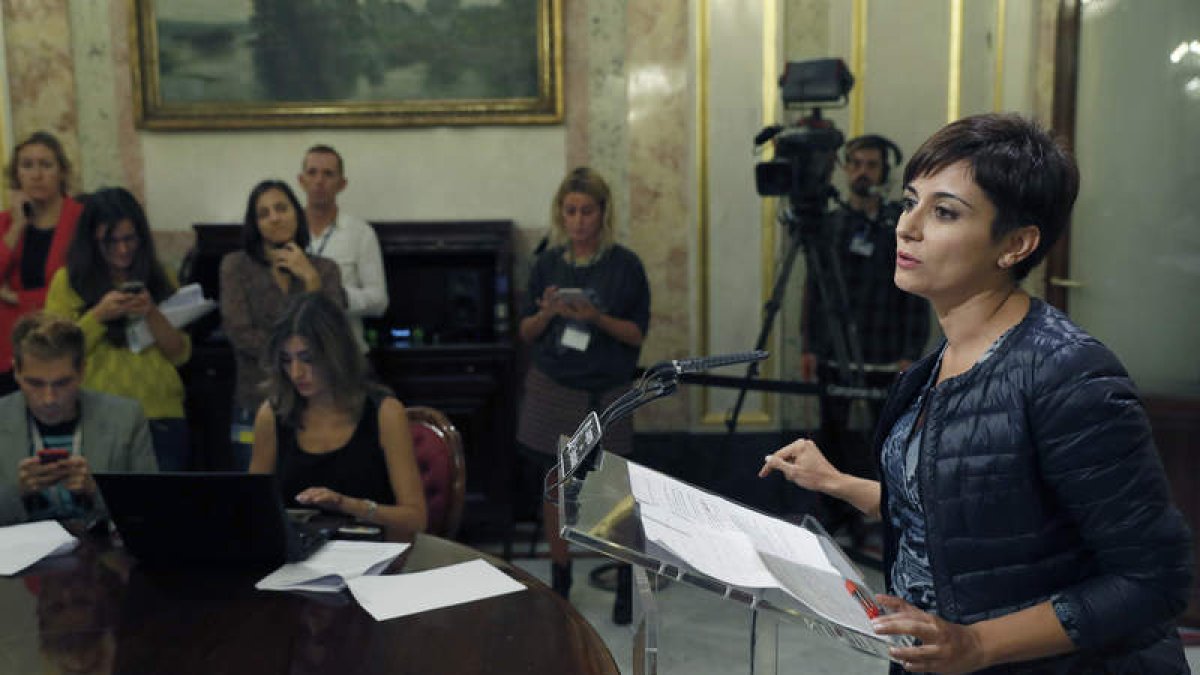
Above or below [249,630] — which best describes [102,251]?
above

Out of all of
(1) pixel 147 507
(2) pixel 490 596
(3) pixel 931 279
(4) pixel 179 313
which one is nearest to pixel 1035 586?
(3) pixel 931 279

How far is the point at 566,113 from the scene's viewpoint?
477 cm

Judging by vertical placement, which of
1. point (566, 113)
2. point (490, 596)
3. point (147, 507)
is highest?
point (566, 113)

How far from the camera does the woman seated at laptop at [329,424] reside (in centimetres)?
255

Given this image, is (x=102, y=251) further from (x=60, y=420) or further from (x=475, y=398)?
(x=475, y=398)

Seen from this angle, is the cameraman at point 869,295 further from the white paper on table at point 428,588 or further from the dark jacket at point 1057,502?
the dark jacket at point 1057,502

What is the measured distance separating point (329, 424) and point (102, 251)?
4.99 feet

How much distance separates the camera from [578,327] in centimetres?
365

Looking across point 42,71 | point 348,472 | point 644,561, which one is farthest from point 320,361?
point 42,71

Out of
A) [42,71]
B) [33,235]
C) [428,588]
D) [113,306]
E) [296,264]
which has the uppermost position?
[42,71]

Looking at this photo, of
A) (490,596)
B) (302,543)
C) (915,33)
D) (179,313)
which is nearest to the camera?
(490,596)

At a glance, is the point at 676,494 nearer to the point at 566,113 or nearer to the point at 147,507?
the point at 147,507

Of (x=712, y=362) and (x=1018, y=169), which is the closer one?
(x=1018, y=169)

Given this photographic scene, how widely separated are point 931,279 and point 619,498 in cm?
45
